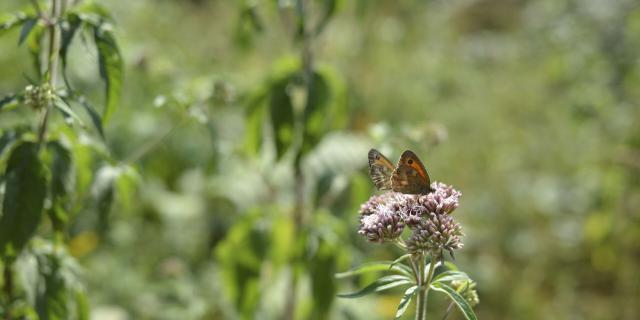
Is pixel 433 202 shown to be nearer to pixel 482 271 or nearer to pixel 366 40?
pixel 482 271

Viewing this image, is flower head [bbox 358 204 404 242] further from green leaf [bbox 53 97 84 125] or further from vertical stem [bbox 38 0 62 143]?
vertical stem [bbox 38 0 62 143]

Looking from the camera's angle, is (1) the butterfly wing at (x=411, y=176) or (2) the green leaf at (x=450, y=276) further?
(1) the butterfly wing at (x=411, y=176)

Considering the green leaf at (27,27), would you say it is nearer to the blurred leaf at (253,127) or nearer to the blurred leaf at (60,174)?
the blurred leaf at (60,174)

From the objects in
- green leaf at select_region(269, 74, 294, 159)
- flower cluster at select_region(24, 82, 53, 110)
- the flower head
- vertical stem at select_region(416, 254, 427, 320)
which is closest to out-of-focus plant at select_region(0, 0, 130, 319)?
flower cluster at select_region(24, 82, 53, 110)

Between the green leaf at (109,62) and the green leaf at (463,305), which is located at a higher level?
the green leaf at (109,62)

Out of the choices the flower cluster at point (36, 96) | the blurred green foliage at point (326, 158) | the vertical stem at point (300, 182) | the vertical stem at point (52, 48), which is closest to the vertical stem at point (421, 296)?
the blurred green foliage at point (326, 158)

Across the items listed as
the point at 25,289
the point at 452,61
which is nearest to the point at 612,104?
the point at 452,61
